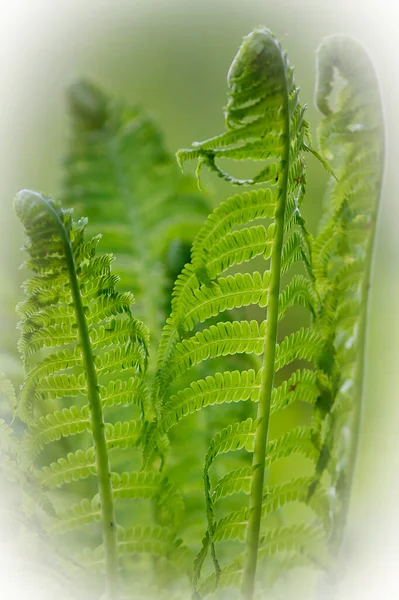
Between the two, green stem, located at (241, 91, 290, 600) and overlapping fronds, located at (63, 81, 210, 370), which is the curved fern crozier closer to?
green stem, located at (241, 91, 290, 600)

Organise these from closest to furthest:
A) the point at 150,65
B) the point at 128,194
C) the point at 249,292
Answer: the point at 249,292 → the point at 128,194 → the point at 150,65

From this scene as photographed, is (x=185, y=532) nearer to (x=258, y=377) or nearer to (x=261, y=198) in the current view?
(x=258, y=377)

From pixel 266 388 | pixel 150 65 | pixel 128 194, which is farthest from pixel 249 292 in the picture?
pixel 150 65

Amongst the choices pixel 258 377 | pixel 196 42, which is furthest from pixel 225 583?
pixel 196 42

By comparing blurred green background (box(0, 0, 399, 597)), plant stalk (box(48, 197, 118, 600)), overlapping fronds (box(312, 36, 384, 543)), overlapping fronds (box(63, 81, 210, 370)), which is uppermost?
blurred green background (box(0, 0, 399, 597))

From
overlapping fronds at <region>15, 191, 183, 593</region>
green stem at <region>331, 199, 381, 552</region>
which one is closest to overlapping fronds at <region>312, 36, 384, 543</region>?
green stem at <region>331, 199, 381, 552</region>

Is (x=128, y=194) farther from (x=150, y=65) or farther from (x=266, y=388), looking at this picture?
(x=150, y=65)

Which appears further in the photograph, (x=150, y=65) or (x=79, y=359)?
(x=150, y=65)

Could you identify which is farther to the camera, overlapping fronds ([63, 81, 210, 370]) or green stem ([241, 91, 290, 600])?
overlapping fronds ([63, 81, 210, 370])
